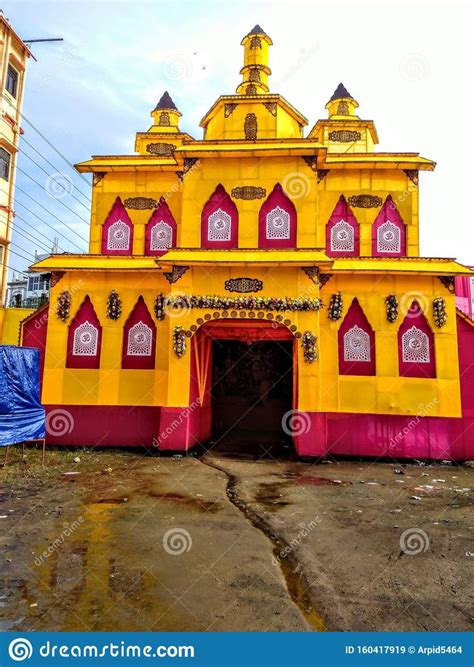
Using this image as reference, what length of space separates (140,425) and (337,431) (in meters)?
5.49

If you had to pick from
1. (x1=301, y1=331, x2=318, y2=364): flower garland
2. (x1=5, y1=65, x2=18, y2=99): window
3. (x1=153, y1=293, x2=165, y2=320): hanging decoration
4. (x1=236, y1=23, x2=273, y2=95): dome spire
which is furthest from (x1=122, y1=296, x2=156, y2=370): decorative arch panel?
(x1=5, y1=65, x2=18, y2=99): window

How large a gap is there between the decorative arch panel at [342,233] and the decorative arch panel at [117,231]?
21.5 feet

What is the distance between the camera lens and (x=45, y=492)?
25.6 ft

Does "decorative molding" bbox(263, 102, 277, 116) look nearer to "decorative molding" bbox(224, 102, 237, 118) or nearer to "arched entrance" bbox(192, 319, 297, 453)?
"decorative molding" bbox(224, 102, 237, 118)

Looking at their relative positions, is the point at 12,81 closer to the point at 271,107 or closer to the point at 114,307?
the point at 271,107

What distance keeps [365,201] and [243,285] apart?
542 cm

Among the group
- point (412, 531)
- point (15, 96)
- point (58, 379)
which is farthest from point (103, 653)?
point (15, 96)

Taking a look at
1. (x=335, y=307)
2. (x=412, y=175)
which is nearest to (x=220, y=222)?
(x=335, y=307)

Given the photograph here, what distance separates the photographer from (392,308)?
40.3 feet

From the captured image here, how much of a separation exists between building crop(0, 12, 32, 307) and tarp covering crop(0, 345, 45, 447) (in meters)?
13.4

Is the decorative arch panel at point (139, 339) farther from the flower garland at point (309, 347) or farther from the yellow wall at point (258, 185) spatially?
the flower garland at point (309, 347)

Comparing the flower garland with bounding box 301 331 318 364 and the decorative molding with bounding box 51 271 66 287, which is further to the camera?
the decorative molding with bounding box 51 271 66 287

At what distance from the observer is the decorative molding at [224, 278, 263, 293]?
11.9 meters

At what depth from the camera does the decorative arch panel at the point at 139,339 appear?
507 inches
